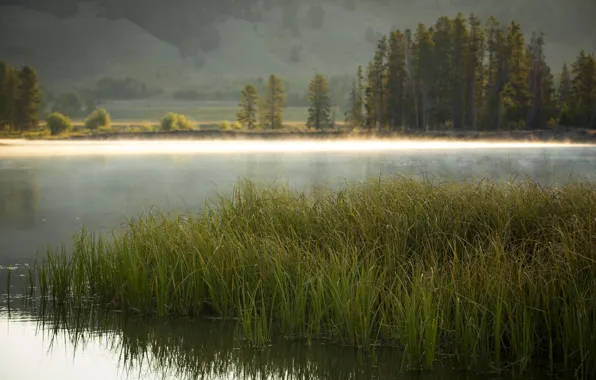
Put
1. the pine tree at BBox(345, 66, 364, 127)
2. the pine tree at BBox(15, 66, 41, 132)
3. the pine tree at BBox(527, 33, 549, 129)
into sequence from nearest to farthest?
the pine tree at BBox(527, 33, 549, 129), the pine tree at BBox(345, 66, 364, 127), the pine tree at BBox(15, 66, 41, 132)

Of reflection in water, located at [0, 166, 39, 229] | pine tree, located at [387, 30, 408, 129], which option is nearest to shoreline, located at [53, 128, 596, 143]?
pine tree, located at [387, 30, 408, 129]

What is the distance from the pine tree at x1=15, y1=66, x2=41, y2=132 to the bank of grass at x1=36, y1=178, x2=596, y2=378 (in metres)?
110

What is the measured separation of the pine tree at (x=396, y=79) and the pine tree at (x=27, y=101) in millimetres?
53927

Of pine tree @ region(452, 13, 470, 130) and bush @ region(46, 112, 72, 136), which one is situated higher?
pine tree @ region(452, 13, 470, 130)

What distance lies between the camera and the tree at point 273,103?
11625cm

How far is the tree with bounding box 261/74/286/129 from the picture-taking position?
116 meters

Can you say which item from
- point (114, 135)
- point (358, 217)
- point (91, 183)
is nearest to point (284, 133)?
point (114, 135)

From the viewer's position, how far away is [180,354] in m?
8.48

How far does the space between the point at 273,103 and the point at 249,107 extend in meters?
5.04

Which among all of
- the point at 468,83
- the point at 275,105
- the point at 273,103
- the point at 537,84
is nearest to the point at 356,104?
the point at 468,83

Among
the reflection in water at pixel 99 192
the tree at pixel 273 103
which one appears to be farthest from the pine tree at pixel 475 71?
the reflection in water at pixel 99 192

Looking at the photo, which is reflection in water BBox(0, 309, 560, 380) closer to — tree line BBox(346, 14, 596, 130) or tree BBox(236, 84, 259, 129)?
tree line BBox(346, 14, 596, 130)

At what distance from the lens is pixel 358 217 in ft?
35.5

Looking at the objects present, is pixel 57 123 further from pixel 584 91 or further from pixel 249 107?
pixel 584 91
